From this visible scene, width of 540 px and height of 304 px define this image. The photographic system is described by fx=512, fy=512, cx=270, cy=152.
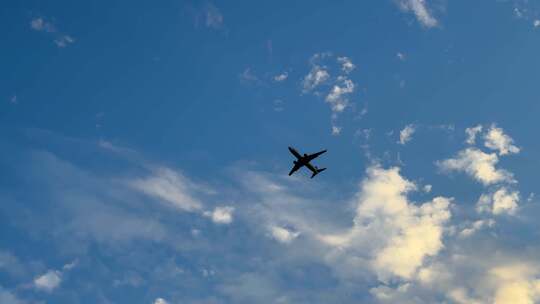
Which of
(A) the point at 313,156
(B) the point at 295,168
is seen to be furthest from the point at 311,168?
(A) the point at 313,156

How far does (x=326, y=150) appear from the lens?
421ft

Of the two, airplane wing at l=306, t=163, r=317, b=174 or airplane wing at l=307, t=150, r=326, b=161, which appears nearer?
airplane wing at l=307, t=150, r=326, b=161

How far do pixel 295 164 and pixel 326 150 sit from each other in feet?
31.0

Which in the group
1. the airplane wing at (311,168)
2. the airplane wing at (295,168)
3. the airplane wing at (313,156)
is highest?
the airplane wing at (311,168)

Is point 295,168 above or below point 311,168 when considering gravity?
below

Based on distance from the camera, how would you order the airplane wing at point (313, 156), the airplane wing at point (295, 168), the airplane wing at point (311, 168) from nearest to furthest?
1. the airplane wing at point (313, 156)
2. the airplane wing at point (295, 168)
3. the airplane wing at point (311, 168)

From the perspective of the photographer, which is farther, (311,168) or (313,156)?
(311,168)

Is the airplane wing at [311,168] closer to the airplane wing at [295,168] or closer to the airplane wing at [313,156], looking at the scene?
the airplane wing at [295,168]

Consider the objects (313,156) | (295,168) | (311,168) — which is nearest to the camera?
(313,156)

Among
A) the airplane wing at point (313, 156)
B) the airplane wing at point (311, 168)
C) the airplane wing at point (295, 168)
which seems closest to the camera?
the airplane wing at point (313, 156)

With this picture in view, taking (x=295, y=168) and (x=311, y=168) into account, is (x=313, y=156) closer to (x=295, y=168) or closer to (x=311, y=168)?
(x=295, y=168)

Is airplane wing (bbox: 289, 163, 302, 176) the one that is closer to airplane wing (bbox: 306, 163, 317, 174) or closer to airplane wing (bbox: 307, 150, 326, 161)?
airplane wing (bbox: 306, 163, 317, 174)

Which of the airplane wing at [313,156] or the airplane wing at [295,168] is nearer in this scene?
the airplane wing at [313,156]

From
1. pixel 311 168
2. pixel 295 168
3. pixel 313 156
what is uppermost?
pixel 311 168
